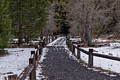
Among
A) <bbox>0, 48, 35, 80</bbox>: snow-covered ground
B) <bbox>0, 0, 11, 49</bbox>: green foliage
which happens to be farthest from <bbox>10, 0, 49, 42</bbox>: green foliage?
<bbox>0, 48, 35, 80</bbox>: snow-covered ground

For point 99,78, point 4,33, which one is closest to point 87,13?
point 4,33

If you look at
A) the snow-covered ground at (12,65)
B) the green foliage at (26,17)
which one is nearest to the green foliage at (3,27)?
the snow-covered ground at (12,65)

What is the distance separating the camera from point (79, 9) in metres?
38.5

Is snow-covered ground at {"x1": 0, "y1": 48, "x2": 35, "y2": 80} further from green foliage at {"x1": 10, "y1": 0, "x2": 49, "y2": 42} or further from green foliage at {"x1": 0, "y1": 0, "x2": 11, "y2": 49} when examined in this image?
green foliage at {"x1": 10, "y1": 0, "x2": 49, "y2": 42}

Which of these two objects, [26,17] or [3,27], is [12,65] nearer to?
[3,27]

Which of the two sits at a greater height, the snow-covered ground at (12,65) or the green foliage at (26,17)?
the green foliage at (26,17)

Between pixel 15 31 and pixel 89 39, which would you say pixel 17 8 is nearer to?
pixel 15 31

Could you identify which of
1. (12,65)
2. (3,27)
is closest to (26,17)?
(3,27)

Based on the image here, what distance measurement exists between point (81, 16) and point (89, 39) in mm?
3283

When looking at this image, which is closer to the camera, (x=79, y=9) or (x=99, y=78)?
(x=99, y=78)

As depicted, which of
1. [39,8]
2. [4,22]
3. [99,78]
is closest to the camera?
[99,78]

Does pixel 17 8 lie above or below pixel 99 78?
above

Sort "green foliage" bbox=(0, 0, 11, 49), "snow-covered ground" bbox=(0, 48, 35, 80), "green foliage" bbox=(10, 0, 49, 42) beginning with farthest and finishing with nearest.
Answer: "green foliage" bbox=(10, 0, 49, 42) < "green foliage" bbox=(0, 0, 11, 49) < "snow-covered ground" bbox=(0, 48, 35, 80)

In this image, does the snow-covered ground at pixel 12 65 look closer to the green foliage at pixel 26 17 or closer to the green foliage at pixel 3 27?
the green foliage at pixel 3 27
